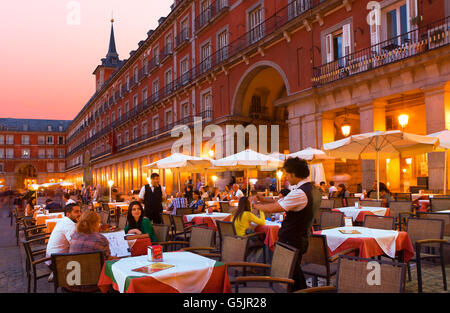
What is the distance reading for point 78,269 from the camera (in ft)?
12.9

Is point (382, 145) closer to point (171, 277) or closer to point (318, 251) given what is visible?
point (318, 251)

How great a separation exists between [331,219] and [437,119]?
22.3 ft

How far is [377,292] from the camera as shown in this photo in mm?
3055

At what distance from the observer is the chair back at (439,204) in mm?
8117

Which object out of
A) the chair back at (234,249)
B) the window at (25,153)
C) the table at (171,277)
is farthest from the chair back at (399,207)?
the window at (25,153)

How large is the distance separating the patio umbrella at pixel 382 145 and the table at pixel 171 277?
21.5ft

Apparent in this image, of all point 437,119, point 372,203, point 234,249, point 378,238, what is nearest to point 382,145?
point 372,203

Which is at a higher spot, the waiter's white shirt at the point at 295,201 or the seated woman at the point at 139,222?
the waiter's white shirt at the point at 295,201

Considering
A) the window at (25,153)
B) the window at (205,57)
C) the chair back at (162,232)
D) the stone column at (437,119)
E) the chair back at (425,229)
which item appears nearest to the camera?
the chair back at (425,229)

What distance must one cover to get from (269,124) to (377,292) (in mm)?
20562

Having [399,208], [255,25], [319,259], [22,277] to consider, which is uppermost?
[255,25]

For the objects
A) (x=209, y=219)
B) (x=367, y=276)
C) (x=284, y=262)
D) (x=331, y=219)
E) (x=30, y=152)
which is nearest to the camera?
(x=367, y=276)

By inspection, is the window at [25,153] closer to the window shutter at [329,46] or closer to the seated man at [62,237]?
the window shutter at [329,46]

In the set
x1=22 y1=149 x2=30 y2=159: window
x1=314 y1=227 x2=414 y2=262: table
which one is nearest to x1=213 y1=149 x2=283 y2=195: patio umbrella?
x1=314 y1=227 x2=414 y2=262: table
